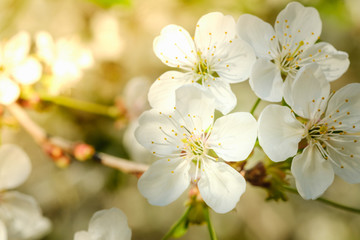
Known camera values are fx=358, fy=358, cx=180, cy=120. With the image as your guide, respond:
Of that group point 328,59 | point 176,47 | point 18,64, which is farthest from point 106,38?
point 328,59

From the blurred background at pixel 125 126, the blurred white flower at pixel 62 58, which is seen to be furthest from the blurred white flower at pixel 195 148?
the blurred background at pixel 125 126

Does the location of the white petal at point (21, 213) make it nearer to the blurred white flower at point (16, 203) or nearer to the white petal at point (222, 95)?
the blurred white flower at point (16, 203)

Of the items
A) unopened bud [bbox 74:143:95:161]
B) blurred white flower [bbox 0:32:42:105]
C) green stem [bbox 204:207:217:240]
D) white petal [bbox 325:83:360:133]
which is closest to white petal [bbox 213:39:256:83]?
white petal [bbox 325:83:360:133]

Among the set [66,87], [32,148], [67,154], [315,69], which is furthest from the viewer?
[32,148]

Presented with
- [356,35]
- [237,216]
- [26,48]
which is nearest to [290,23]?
[26,48]

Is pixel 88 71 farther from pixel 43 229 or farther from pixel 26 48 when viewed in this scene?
pixel 43 229

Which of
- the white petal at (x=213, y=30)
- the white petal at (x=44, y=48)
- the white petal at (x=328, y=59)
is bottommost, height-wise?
the white petal at (x=328, y=59)

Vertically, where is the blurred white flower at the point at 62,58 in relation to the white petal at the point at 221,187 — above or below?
above
